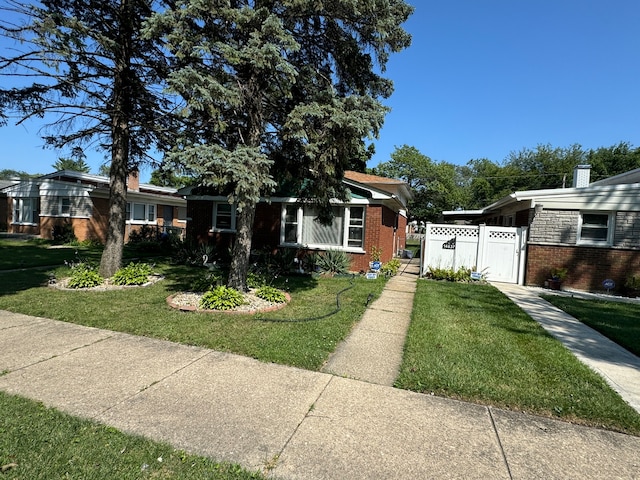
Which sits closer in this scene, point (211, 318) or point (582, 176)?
point (211, 318)

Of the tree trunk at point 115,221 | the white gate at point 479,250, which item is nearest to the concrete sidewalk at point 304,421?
the tree trunk at point 115,221

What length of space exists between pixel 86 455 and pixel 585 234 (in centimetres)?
1331

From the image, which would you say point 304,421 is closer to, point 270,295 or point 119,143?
point 270,295

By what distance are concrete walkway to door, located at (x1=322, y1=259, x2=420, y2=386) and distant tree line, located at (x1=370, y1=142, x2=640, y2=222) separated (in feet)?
85.5

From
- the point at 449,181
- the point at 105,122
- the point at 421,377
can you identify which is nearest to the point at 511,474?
the point at 421,377

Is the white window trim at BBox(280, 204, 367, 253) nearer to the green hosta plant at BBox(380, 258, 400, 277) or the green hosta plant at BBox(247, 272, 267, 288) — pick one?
the green hosta plant at BBox(380, 258, 400, 277)

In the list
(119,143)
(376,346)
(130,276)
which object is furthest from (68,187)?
(376,346)

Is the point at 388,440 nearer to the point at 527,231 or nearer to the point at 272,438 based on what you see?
the point at 272,438

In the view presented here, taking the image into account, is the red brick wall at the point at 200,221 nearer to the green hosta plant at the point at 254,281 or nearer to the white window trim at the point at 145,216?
the green hosta plant at the point at 254,281

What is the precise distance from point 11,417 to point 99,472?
1260 millimetres

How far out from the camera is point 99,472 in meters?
2.33

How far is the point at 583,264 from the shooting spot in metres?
10.9

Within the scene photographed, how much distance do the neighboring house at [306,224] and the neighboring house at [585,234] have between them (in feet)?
15.3

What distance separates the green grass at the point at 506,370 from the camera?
351cm
